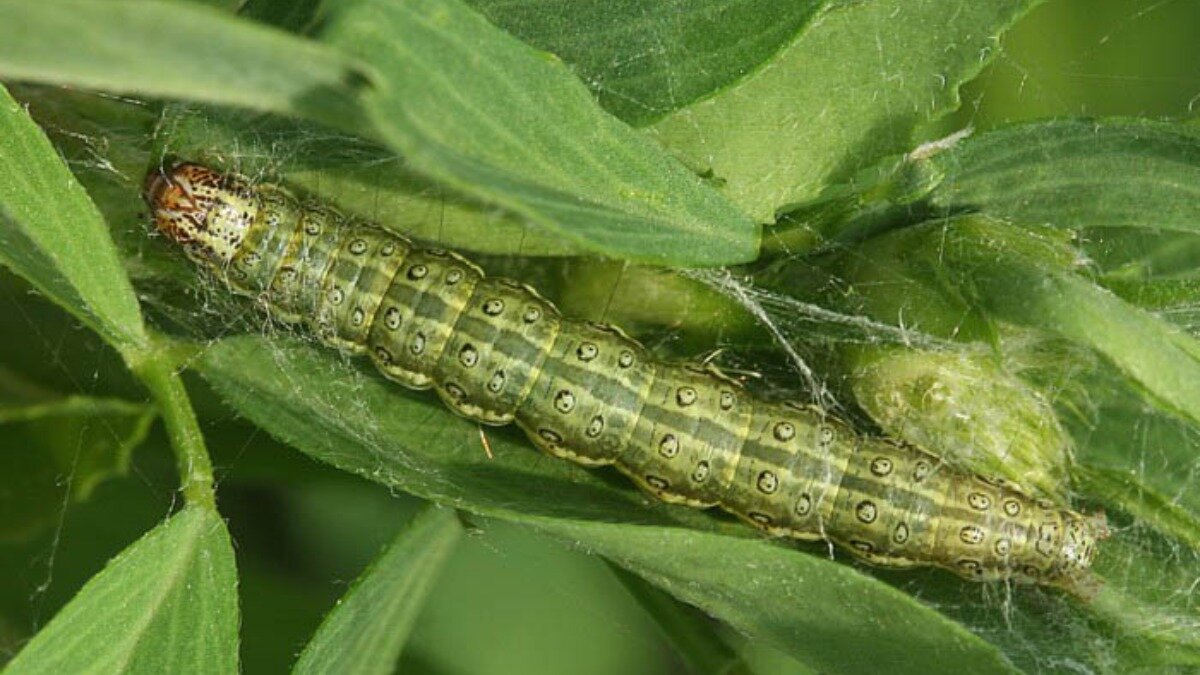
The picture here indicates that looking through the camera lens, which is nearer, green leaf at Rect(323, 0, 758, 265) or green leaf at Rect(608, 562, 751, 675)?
green leaf at Rect(323, 0, 758, 265)

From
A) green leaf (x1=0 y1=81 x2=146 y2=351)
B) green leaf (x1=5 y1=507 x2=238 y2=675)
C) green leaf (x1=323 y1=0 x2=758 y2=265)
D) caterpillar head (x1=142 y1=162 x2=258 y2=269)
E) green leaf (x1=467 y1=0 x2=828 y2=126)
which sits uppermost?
green leaf (x1=467 y1=0 x2=828 y2=126)

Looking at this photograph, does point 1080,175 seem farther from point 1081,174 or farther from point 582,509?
point 582,509

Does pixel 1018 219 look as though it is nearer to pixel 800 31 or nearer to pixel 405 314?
pixel 800 31

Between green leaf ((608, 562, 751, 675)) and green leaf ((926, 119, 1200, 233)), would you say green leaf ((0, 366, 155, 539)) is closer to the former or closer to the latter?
green leaf ((608, 562, 751, 675))

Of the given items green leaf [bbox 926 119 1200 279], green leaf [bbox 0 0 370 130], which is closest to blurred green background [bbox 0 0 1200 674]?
green leaf [bbox 926 119 1200 279]

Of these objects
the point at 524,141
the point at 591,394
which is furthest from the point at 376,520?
the point at 524,141

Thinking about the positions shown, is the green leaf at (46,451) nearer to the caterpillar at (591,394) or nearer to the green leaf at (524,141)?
the caterpillar at (591,394)

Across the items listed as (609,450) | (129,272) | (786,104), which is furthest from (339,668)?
(786,104)

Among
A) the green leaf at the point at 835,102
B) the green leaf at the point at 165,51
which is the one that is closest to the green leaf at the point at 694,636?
the green leaf at the point at 835,102
